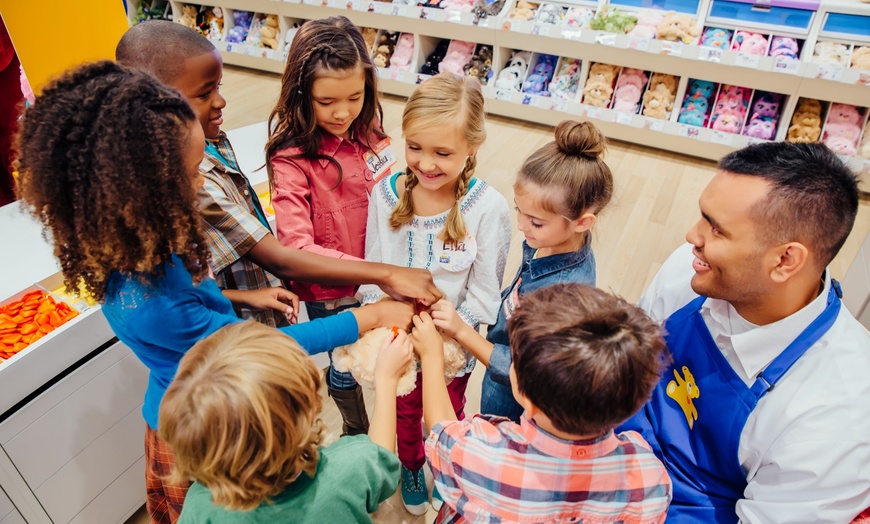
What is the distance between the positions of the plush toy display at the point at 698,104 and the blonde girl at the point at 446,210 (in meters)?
3.21

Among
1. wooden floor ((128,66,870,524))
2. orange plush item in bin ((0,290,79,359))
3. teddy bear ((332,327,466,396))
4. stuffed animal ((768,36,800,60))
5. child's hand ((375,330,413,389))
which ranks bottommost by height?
wooden floor ((128,66,870,524))

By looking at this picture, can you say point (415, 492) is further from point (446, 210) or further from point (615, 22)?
point (615, 22)

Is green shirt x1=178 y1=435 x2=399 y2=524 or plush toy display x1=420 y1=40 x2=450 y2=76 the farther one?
plush toy display x1=420 y1=40 x2=450 y2=76

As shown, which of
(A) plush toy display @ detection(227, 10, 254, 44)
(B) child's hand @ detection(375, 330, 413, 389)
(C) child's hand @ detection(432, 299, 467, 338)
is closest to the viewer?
(B) child's hand @ detection(375, 330, 413, 389)

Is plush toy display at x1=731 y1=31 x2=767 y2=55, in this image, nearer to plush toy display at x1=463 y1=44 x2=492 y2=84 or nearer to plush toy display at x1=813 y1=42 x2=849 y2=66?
plush toy display at x1=813 y1=42 x2=849 y2=66

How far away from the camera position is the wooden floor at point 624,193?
3.20 metres

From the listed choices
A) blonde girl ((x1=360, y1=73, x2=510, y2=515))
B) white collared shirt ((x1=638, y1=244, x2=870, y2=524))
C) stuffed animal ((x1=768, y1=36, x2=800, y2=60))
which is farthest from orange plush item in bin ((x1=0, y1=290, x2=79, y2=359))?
stuffed animal ((x1=768, y1=36, x2=800, y2=60))

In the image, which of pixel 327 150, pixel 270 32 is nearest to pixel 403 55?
pixel 270 32

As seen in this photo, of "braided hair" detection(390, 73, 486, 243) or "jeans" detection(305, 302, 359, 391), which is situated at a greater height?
"braided hair" detection(390, 73, 486, 243)

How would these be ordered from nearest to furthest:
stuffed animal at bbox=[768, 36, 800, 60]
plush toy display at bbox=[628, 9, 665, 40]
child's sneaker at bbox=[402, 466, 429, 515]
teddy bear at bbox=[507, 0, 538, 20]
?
child's sneaker at bbox=[402, 466, 429, 515] → stuffed animal at bbox=[768, 36, 800, 60] → plush toy display at bbox=[628, 9, 665, 40] → teddy bear at bbox=[507, 0, 538, 20]

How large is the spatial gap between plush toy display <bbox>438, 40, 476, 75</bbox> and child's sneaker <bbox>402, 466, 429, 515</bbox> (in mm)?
3709

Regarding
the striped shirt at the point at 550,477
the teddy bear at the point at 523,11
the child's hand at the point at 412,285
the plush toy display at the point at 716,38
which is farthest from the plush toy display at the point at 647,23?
the striped shirt at the point at 550,477

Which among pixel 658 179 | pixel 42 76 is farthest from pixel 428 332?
pixel 658 179

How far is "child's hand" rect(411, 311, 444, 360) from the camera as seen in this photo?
4.62 ft
